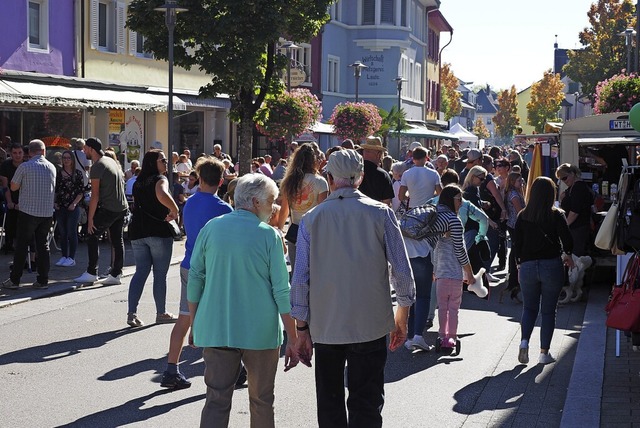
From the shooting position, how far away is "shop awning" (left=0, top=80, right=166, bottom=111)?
2098 centimetres

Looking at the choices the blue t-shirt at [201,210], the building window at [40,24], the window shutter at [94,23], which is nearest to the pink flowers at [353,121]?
the window shutter at [94,23]

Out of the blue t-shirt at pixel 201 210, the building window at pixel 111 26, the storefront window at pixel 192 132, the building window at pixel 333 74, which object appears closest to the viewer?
the blue t-shirt at pixel 201 210

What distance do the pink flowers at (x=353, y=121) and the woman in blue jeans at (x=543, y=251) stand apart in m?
28.6

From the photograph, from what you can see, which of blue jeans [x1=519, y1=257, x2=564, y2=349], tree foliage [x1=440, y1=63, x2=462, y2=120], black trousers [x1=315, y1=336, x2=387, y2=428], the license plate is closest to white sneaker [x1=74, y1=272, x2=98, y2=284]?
blue jeans [x1=519, y1=257, x2=564, y2=349]

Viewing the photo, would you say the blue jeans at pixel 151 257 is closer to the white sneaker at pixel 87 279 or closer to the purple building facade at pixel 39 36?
the white sneaker at pixel 87 279

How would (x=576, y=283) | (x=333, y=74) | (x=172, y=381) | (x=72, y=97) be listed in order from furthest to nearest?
(x=333, y=74), (x=72, y=97), (x=576, y=283), (x=172, y=381)

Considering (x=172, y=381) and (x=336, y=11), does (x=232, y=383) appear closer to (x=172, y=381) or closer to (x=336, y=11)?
(x=172, y=381)

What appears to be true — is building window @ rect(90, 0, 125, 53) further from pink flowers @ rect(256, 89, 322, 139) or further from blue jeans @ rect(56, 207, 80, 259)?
blue jeans @ rect(56, 207, 80, 259)

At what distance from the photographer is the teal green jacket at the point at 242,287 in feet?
18.7

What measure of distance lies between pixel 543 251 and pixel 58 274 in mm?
7873

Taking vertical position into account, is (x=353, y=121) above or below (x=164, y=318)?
above

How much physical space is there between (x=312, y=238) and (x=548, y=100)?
102346mm

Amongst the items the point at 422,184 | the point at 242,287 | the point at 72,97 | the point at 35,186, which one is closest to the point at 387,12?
the point at 72,97

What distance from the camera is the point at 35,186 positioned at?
13211mm
